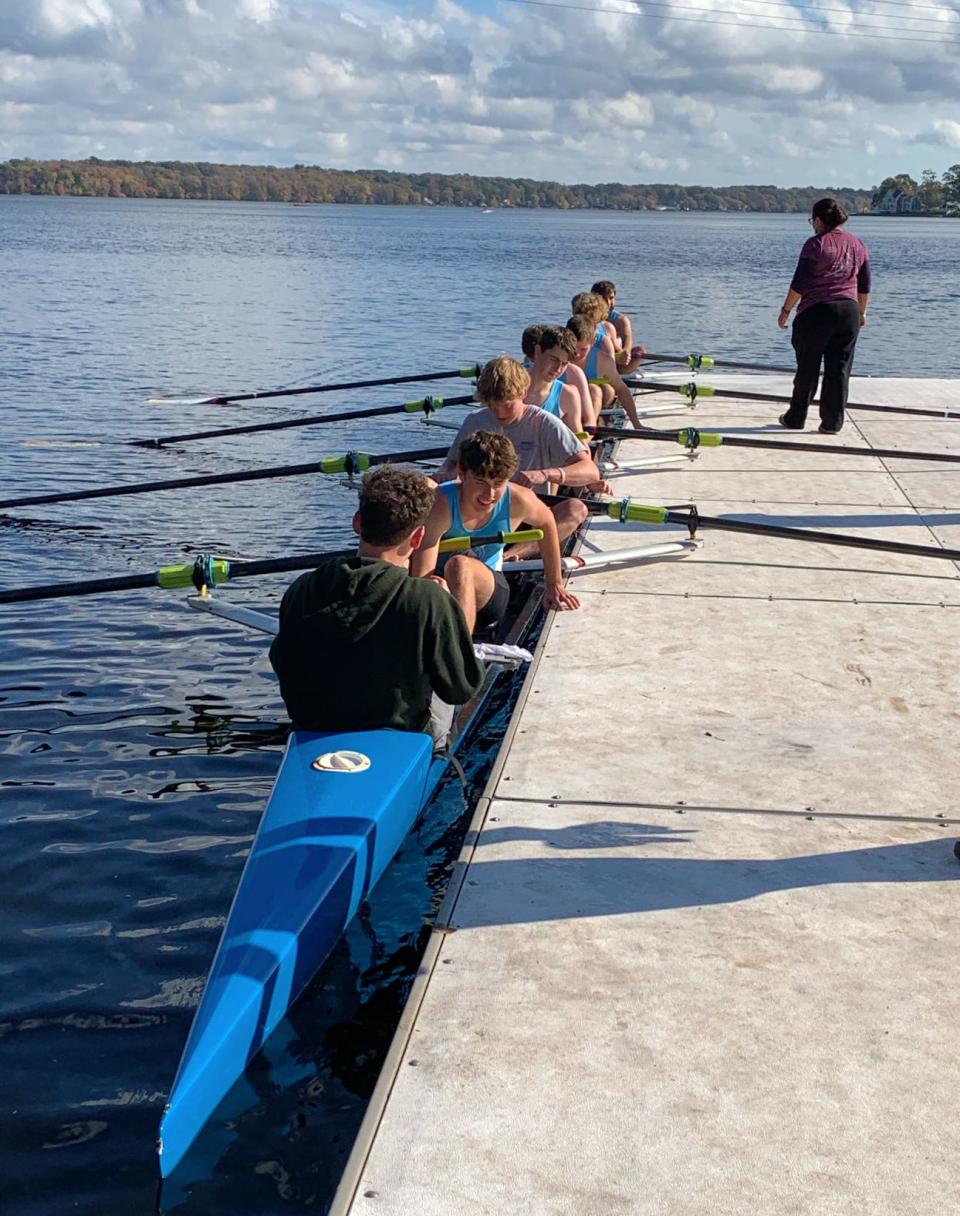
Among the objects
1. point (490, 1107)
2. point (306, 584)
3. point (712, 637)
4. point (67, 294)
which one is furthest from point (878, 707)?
point (67, 294)

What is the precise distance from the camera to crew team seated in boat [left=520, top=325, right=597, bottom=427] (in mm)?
9633

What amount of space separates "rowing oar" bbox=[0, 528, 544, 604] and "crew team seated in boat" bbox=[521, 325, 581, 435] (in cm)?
247

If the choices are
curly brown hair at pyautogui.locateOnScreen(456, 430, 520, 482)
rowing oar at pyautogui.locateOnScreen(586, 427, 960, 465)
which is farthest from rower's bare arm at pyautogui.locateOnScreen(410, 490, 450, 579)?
rowing oar at pyautogui.locateOnScreen(586, 427, 960, 465)

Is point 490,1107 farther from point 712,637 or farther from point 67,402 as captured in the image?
point 67,402

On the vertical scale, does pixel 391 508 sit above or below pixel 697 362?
above

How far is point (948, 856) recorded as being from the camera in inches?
193

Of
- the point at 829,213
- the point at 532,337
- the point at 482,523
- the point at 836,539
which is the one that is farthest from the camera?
the point at 829,213

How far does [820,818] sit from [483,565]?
8.81 feet

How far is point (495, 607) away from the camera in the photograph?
752 cm

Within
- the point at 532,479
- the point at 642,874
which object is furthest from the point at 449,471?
the point at 642,874

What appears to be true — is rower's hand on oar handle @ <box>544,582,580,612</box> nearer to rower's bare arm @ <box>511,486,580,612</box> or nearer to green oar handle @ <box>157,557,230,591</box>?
rower's bare arm @ <box>511,486,580,612</box>

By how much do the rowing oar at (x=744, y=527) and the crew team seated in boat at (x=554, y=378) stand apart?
1.32 m

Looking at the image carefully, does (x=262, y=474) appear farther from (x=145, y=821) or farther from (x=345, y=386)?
(x=345, y=386)

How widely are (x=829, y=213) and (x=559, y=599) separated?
272 inches
